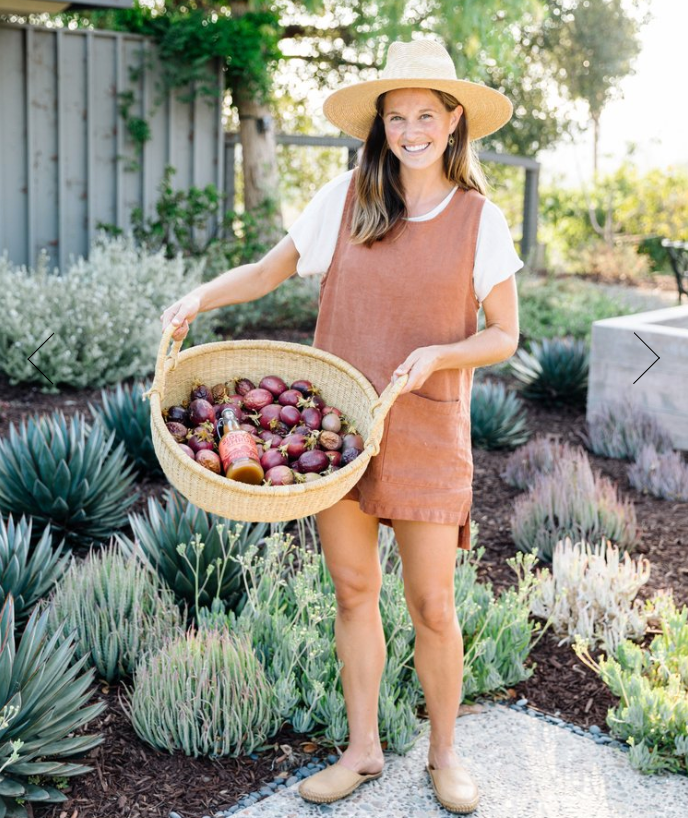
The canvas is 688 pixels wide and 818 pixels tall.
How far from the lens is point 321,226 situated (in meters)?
2.72

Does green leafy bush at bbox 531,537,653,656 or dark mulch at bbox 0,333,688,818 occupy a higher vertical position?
green leafy bush at bbox 531,537,653,656

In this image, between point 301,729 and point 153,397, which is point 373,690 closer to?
point 301,729

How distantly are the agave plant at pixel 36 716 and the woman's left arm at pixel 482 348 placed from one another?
3.98 ft

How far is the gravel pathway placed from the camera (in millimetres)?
2762

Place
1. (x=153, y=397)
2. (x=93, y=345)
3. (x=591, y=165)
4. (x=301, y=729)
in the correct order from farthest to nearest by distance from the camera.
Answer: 1. (x=591, y=165)
2. (x=93, y=345)
3. (x=301, y=729)
4. (x=153, y=397)

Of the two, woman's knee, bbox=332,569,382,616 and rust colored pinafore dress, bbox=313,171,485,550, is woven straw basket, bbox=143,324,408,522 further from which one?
woman's knee, bbox=332,569,382,616

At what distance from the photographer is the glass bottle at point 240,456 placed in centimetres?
232

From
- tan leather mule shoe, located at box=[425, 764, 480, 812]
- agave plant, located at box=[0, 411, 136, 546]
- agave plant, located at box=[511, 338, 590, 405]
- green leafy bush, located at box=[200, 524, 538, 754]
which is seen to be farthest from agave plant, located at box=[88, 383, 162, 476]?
agave plant, located at box=[511, 338, 590, 405]

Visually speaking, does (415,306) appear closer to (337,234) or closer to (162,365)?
(337,234)

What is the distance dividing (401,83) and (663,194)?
15.8 meters

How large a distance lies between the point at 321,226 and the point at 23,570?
1.64 metres

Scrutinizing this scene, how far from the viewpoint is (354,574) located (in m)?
2.73

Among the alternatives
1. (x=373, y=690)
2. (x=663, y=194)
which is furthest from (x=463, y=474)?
(x=663, y=194)

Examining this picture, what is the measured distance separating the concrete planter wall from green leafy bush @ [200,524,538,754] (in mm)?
3030
